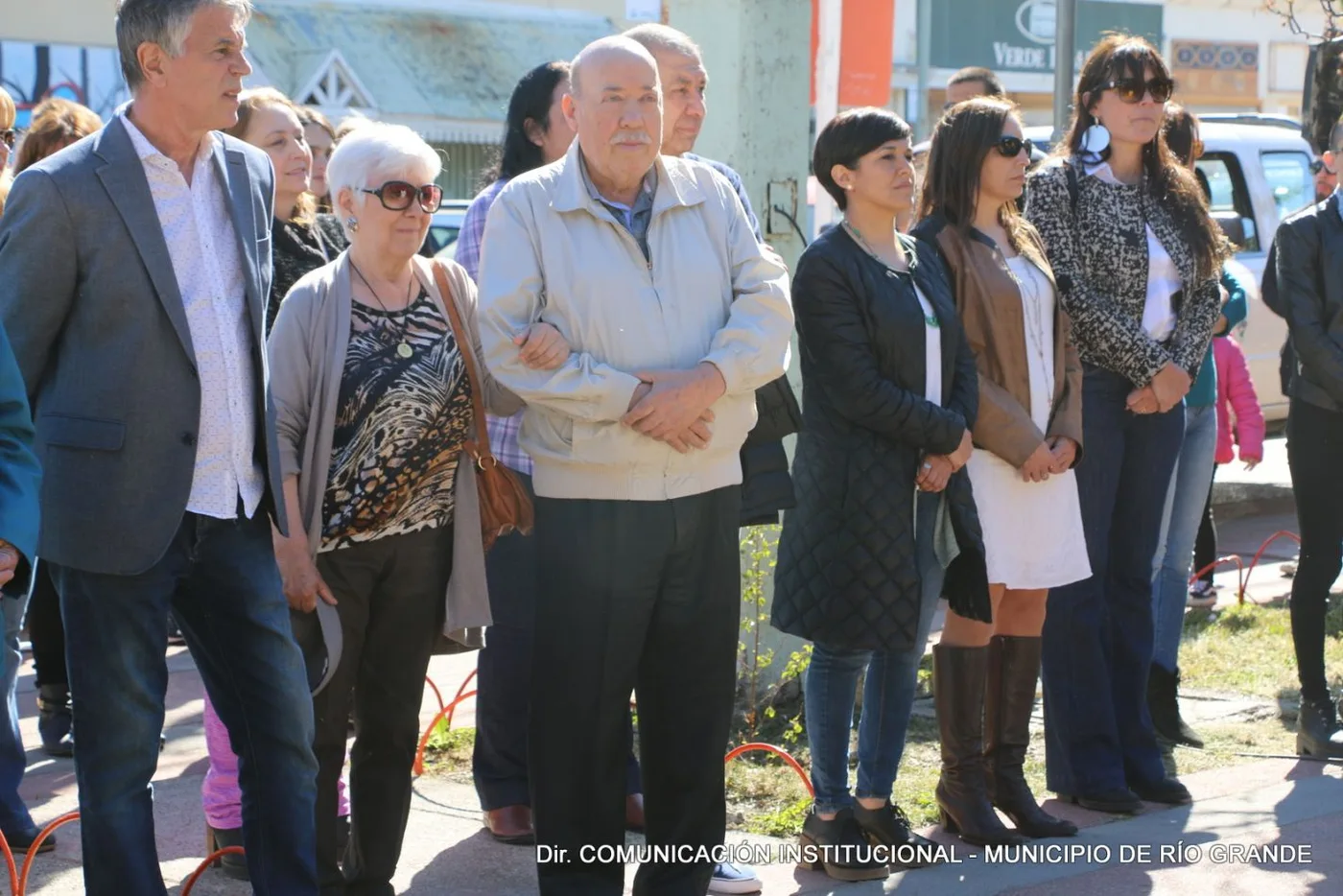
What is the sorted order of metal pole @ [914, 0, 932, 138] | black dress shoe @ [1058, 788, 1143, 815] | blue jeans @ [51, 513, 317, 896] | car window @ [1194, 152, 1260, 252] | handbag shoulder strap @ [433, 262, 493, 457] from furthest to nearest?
metal pole @ [914, 0, 932, 138]
car window @ [1194, 152, 1260, 252]
black dress shoe @ [1058, 788, 1143, 815]
handbag shoulder strap @ [433, 262, 493, 457]
blue jeans @ [51, 513, 317, 896]

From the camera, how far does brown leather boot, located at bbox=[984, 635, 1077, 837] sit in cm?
519

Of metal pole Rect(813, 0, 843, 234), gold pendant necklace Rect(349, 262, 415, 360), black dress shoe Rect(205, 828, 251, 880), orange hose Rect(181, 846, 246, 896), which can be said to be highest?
metal pole Rect(813, 0, 843, 234)

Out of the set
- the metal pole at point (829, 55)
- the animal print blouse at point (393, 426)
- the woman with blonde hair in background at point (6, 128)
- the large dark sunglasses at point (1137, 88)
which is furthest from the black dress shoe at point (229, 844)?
the metal pole at point (829, 55)

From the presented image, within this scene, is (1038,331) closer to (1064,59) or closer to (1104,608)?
(1104,608)

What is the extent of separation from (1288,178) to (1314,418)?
7.11m

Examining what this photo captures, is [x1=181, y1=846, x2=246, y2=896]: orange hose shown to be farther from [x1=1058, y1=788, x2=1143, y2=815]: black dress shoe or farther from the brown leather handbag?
[x1=1058, y1=788, x2=1143, y2=815]: black dress shoe

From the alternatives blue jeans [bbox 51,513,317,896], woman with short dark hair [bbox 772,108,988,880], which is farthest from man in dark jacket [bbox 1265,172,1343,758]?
blue jeans [bbox 51,513,317,896]

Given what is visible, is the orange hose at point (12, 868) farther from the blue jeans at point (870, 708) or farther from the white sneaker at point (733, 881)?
the blue jeans at point (870, 708)

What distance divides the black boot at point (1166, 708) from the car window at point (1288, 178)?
23.6 feet

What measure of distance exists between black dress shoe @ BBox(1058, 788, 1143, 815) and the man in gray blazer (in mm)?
2521

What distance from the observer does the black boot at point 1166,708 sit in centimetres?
628

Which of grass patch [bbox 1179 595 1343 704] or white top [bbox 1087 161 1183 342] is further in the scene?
grass patch [bbox 1179 595 1343 704]

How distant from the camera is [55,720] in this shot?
20.4ft

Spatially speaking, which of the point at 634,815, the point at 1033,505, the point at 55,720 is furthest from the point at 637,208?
the point at 55,720
